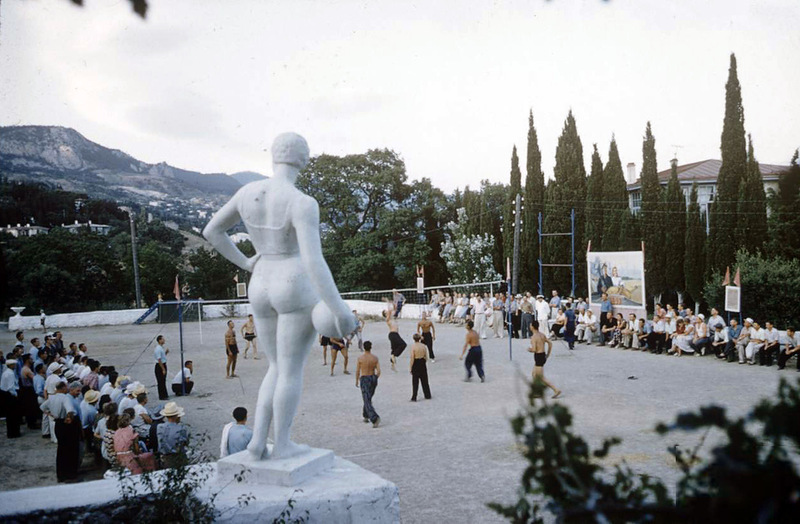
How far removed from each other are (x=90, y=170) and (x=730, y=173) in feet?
546

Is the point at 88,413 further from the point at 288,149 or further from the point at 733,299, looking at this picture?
the point at 733,299

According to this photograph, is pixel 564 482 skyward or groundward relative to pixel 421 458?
skyward

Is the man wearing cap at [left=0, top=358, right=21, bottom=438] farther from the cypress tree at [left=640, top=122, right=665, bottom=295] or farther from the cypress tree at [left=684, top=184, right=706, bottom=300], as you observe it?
the cypress tree at [left=684, top=184, right=706, bottom=300]

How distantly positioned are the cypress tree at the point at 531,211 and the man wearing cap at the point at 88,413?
29.7 meters

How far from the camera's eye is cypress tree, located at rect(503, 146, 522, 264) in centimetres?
3662

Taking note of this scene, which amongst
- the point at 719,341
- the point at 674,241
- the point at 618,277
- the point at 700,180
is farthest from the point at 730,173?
the point at 719,341

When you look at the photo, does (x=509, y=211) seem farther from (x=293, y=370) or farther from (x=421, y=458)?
(x=293, y=370)

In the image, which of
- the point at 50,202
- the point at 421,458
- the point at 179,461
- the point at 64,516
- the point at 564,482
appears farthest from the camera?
the point at 50,202

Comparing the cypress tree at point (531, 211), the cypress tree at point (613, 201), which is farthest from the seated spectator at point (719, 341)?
the cypress tree at point (531, 211)

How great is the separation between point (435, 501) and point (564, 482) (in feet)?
16.0

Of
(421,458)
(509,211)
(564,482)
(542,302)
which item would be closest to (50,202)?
(509,211)

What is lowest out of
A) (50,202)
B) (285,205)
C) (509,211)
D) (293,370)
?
(293,370)

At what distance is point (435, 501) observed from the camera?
5.98 m

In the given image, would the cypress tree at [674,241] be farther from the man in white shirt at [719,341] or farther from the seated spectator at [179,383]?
the seated spectator at [179,383]
